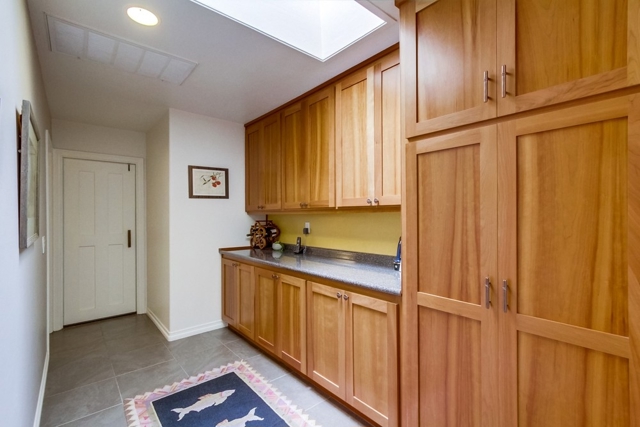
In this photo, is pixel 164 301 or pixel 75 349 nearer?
pixel 75 349

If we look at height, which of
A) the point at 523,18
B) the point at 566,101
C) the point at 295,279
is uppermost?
the point at 523,18

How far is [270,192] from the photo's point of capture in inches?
123

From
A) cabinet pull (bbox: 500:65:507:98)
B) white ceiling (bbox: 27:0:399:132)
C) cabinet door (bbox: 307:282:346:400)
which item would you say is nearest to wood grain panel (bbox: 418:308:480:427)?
cabinet door (bbox: 307:282:346:400)

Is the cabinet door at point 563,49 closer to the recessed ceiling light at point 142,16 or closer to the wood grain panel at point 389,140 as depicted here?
the wood grain panel at point 389,140

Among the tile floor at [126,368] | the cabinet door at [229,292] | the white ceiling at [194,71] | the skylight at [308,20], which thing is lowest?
the tile floor at [126,368]

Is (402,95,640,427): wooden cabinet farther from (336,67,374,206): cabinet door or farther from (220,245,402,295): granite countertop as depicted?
Answer: (336,67,374,206): cabinet door

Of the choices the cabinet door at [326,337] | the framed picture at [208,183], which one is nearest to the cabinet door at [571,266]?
the cabinet door at [326,337]

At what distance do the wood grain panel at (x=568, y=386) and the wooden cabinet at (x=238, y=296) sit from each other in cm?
221

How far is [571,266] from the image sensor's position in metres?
0.98

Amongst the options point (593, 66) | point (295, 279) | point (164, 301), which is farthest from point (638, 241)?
point (164, 301)

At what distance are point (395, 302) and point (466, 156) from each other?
820 mm

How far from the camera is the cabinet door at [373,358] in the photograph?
158cm

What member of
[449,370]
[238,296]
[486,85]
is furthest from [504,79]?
[238,296]

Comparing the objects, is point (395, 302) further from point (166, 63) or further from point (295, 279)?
point (166, 63)
